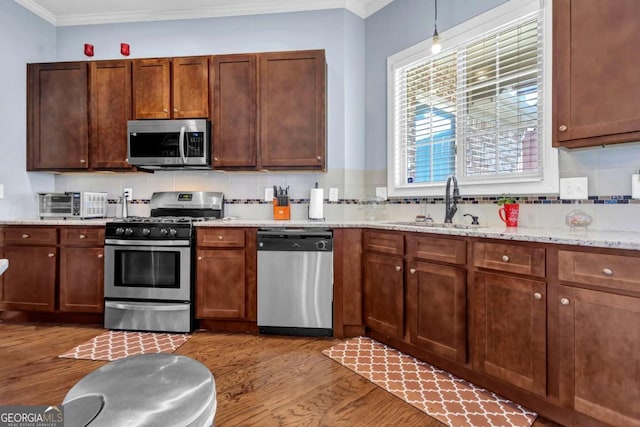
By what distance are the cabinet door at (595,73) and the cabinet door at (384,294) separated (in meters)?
1.26

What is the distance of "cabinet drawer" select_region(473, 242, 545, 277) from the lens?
64.9 inches

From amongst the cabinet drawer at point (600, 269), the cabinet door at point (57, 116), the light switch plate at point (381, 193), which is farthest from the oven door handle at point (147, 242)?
the cabinet drawer at point (600, 269)

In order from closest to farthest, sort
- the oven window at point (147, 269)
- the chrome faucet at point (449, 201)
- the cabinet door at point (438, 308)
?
1. the cabinet door at point (438, 308)
2. the chrome faucet at point (449, 201)
3. the oven window at point (147, 269)

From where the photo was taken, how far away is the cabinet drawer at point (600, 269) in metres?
1.36

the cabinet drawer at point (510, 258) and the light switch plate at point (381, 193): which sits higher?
the light switch plate at point (381, 193)

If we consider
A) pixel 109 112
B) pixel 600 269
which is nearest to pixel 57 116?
pixel 109 112

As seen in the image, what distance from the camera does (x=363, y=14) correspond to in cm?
339

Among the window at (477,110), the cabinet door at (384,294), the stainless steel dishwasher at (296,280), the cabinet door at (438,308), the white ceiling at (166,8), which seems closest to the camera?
the cabinet door at (438,308)

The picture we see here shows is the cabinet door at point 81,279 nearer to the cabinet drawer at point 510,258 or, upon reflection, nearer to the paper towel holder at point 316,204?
the paper towel holder at point 316,204

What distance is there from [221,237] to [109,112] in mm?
1692

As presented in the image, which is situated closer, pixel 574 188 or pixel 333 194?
pixel 574 188

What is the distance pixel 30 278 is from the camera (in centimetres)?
294

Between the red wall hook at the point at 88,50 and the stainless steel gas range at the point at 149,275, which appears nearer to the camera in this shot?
the stainless steel gas range at the point at 149,275

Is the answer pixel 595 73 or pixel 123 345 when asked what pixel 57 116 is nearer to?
pixel 123 345
